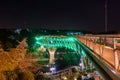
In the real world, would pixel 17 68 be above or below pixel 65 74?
above

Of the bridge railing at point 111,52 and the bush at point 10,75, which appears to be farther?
the bush at point 10,75

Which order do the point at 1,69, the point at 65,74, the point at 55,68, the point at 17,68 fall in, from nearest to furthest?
the point at 1,69 < the point at 17,68 < the point at 65,74 < the point at 55,68

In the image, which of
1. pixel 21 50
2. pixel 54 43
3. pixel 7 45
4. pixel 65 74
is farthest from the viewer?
pixel 54 43

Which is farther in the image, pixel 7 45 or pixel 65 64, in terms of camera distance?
pixel 65 64

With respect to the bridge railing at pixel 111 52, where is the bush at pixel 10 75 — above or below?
below

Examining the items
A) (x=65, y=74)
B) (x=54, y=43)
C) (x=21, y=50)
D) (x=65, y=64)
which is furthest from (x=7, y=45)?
(x=54, y=43)

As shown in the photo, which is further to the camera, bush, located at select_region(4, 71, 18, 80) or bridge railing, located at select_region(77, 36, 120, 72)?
bush, located at select_region(4, 71, 18, 80)

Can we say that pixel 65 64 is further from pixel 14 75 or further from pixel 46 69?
pixel 14 75

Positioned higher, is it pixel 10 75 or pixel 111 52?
pixel 111 52

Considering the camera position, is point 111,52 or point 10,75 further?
point 10,75

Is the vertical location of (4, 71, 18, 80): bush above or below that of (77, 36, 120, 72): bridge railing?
below
